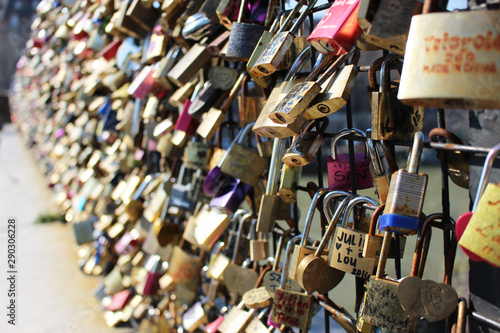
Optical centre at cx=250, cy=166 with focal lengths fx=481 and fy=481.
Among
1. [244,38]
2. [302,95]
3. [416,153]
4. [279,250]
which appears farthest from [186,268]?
[416,153]

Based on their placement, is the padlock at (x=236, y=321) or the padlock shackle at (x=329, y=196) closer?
the padlock shackle at (x=329, y=196)

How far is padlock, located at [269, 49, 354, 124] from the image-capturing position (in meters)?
0.78

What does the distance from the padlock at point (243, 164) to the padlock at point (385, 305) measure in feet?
1.44

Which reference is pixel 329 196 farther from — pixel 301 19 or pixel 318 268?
pixel 301 19

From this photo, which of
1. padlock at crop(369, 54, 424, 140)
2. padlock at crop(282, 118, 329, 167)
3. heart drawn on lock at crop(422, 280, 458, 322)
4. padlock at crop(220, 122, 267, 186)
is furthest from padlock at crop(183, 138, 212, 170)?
heart drawn on lock at crop(422, 280, 458, 322)

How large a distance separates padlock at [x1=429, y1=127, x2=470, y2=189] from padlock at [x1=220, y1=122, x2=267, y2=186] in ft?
1.49

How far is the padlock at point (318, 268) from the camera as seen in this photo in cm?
83

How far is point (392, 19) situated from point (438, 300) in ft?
1.27

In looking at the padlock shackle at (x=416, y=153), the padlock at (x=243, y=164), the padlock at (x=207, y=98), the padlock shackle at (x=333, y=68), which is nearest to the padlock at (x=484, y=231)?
the padlock shackle at (x=416, y=153)

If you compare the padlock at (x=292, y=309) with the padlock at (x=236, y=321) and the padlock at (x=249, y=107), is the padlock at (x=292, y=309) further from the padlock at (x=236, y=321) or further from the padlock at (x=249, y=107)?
the padlock at (x=249, y=107)

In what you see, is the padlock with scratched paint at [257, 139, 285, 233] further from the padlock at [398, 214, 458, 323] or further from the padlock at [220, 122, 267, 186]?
the padlock at [398, 214, 458, 323]

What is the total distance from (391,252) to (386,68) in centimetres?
31

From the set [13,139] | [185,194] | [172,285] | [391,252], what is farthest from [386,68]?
[13,139]

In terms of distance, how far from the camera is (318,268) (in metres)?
0.84
